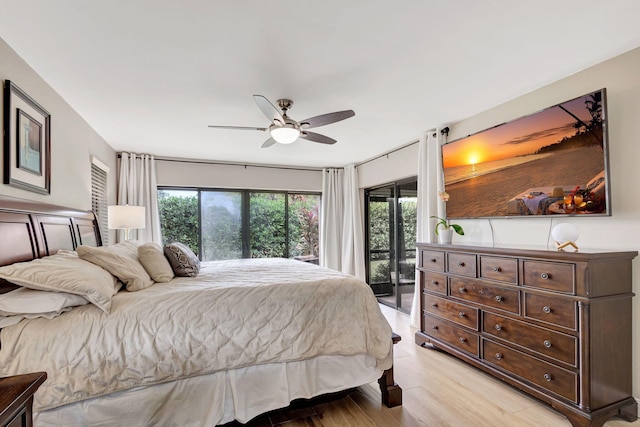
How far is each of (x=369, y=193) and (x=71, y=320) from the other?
475 cm

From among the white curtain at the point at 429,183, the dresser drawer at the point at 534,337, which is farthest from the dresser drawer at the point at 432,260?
the dresser drawer at the point at 534,337

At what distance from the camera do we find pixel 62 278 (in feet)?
5.34

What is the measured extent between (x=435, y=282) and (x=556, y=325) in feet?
3.70

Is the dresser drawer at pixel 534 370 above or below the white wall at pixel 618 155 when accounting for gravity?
below

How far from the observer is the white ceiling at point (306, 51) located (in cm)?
163

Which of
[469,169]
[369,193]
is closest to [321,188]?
[369,193]

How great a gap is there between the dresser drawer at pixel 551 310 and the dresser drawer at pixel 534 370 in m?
0.30

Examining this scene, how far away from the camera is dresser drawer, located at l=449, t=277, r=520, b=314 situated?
2.39 metres

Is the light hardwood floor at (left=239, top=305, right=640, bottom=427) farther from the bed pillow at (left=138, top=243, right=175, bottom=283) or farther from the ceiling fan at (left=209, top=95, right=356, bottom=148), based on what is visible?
the ceiling fan at (left=209, top=95, right=356, bottom=148)

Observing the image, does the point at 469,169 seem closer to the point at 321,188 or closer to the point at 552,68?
the point at 552,68

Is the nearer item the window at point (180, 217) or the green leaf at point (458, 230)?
the green leaf at point (458, 230)

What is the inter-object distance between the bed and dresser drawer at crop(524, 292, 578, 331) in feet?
3.46

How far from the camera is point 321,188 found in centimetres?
595

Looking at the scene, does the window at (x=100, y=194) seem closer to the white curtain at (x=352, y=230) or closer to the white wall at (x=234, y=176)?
the white wall at (x=234, y=176)
